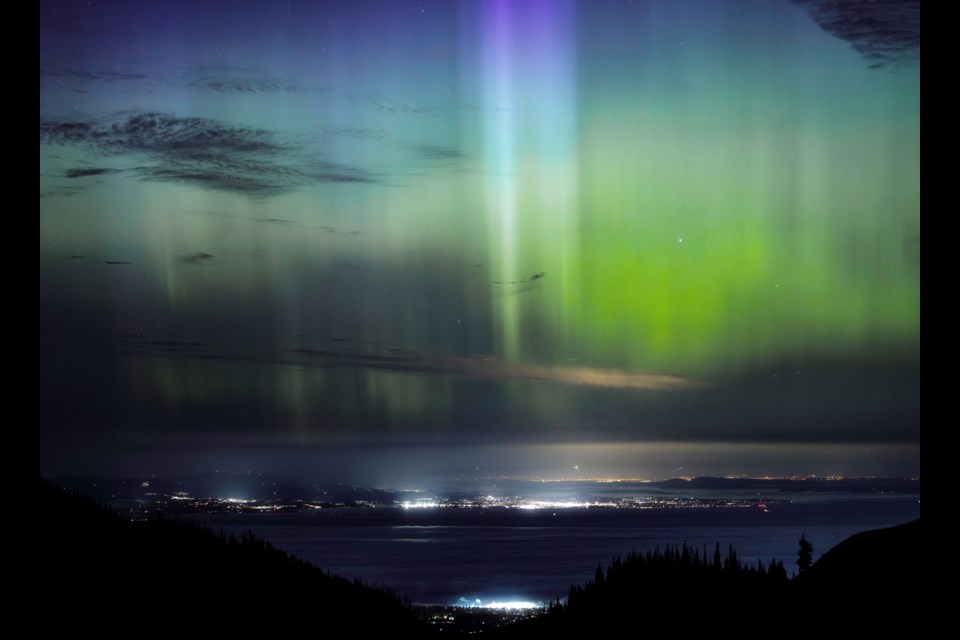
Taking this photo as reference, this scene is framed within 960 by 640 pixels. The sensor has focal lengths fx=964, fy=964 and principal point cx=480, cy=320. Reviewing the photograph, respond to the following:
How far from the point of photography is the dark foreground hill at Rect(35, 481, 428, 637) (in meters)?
22.3

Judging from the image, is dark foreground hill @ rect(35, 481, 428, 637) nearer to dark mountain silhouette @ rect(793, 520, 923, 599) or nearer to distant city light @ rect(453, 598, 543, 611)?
dark mountain silhouette @ rect(793, 520, 923, 599)

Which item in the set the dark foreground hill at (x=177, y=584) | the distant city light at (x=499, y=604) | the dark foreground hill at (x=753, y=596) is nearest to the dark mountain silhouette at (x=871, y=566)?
the dark foreground hill at (x=753, y=596)

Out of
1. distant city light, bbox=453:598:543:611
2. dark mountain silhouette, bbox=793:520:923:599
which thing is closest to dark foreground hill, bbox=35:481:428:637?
dark mountain silhouette, bbox=793:520:923:599

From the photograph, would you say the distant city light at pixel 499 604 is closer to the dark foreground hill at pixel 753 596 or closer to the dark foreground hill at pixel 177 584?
the dark foreground hill at pixel 753 596

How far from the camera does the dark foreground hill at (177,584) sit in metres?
22.3

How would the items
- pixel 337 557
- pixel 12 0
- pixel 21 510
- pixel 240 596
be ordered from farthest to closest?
pixel 337 557, pixel 240 596, pixel 21 510, pixel 12 0

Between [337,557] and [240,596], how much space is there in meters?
170

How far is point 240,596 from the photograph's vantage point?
25.8 meters

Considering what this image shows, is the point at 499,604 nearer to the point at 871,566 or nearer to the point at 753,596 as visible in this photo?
the point at 753,596

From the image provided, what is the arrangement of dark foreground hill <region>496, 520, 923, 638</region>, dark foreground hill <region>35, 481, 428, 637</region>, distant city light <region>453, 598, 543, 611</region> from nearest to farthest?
1. dark foreground hill <region>496, 520, 923, 638</region>
2. dark foreground hill <region>35, 481, 428, 637</region>
3. distant city light <region>453, 598, 543, 611</region>
